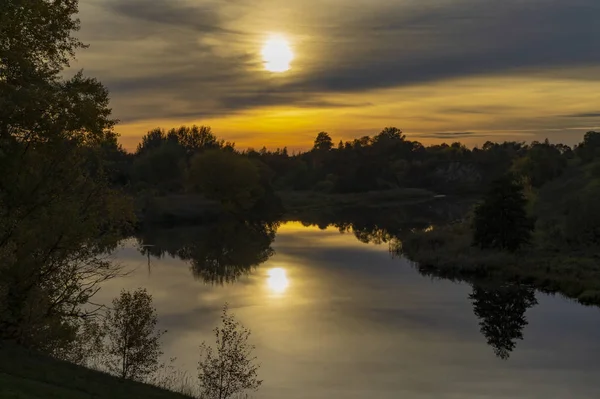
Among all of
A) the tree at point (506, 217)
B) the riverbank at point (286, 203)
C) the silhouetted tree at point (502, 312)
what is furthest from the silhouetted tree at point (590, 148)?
the silhouetted tree at point (502, 312)

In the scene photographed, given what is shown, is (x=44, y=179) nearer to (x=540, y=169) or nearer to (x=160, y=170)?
(x=160, y=170)

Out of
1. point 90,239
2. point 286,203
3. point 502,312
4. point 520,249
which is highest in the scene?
point 286,203

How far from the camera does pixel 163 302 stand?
44.3 meters

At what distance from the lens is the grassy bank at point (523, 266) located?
4456cm

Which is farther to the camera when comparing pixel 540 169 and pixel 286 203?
pixel 286 203

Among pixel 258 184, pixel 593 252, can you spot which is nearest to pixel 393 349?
pixel 593 252

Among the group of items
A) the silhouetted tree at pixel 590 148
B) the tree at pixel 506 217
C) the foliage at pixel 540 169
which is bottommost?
the tree at pixel 506 217

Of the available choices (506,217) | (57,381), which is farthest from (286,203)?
(57,381)

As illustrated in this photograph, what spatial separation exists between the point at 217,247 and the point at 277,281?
22.9m

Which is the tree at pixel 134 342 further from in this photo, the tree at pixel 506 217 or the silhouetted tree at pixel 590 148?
the silhouetted tree at pixel 590 148

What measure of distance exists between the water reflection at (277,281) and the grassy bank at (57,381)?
1080 inches

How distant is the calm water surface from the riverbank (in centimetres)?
2814

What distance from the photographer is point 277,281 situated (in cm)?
5366

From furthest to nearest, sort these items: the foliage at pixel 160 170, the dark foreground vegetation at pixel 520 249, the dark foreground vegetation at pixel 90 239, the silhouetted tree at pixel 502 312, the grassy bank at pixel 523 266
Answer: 1. the foliage at pixel 160 170
2. the dark foreground vegetation at pixel 520 249
3. the grassy bank at pixel 523 266
4. the silhouetted tree at pixel 502 312
5. the dark foreground vegetation at pixel 90 239
